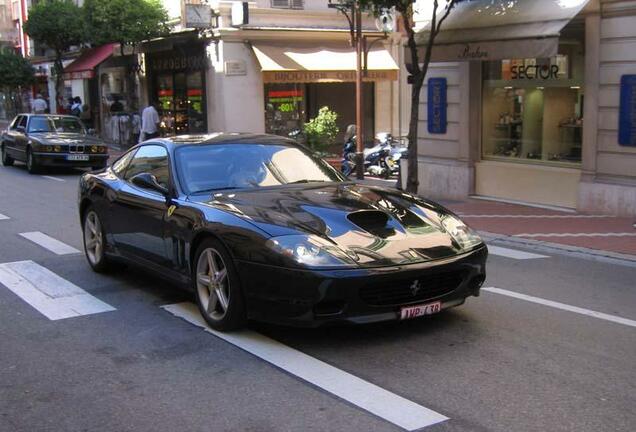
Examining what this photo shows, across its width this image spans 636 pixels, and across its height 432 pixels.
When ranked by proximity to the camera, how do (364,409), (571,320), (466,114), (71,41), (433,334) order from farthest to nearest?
(71,41), (466,114), (571,320), (433,334), (364,409)

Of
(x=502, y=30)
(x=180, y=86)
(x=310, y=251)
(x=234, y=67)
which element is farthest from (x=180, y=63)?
(x=310, y=251)

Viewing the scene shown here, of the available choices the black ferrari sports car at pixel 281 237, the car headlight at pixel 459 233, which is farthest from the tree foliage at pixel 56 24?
the car headlight at pixel 459 233

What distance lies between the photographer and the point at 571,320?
6020mm

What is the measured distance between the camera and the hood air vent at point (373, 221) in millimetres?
5371

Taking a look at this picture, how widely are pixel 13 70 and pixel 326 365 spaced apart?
35.7 m

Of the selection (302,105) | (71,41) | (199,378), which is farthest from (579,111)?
(71,41)

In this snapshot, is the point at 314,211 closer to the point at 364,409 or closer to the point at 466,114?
the point at 364,409

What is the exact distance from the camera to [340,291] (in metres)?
4.91

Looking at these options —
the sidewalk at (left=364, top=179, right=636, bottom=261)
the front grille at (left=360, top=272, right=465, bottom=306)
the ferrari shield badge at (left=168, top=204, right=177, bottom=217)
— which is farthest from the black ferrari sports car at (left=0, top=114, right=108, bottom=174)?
the front grille at (left=360, top=272, right=465, bottom=306)

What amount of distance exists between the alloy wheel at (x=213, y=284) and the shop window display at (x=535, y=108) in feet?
28.9

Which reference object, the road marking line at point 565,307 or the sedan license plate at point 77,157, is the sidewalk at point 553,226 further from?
the sedan license plate at point 77,157

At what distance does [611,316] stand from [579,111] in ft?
23.6

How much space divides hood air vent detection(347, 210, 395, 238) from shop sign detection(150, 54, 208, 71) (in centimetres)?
1879

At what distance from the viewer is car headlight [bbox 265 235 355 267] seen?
4.95 meters
